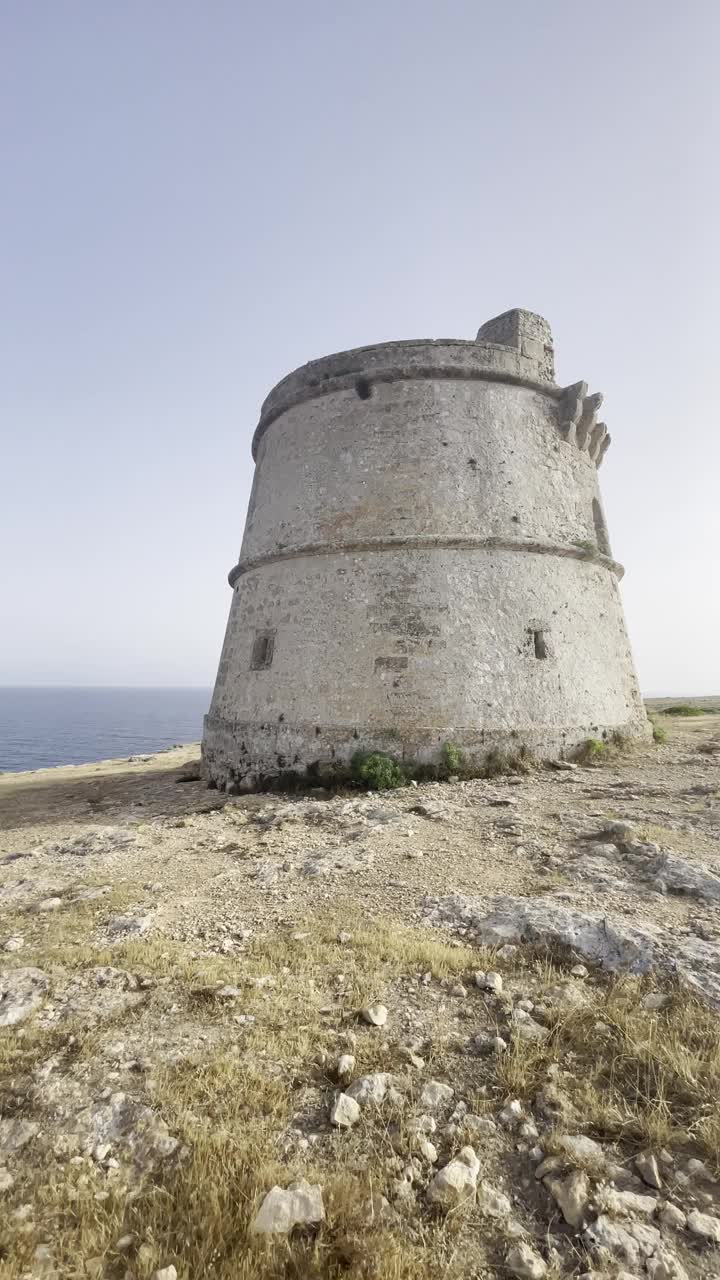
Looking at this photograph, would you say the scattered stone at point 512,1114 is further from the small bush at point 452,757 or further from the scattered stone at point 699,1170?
the small bush at point 452,757

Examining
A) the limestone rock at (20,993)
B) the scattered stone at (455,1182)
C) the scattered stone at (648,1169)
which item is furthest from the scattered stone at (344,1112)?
the limestone rock at (20,993)

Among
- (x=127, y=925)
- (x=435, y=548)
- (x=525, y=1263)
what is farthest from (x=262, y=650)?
(x=525, y=1263)

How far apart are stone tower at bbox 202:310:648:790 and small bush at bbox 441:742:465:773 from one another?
5.1 inches

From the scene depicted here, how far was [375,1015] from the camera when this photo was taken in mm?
3289

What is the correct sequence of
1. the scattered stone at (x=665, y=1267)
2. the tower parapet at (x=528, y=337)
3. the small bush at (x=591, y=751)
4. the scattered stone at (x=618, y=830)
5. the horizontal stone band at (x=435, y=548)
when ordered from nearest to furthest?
1. the scattered stone at (x=665, y=1267)
2. the scattered stone at (x=618, y=830)
3. the small bush at (x=591, y=751)
4. the horizontal stone band at (x=435, y=548)
5. the tower parapet at (x=528, y=337)

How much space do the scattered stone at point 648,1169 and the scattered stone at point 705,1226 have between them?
0.45ft

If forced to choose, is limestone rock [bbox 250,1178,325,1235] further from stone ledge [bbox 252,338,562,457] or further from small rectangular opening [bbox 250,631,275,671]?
stone ledge [bbox 252,338,562,457]

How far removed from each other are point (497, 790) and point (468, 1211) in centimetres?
674

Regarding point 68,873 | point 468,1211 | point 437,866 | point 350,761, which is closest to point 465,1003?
point 468,1211

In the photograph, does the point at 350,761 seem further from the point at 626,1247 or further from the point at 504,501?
the point at 626,1247

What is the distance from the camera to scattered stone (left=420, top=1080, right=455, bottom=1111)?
2.68m

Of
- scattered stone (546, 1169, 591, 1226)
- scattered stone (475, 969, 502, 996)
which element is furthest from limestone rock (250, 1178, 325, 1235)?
scattered stone (475, 969, 502, 996)

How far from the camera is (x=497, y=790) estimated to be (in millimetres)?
8688

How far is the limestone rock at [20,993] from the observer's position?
11.2 ft
